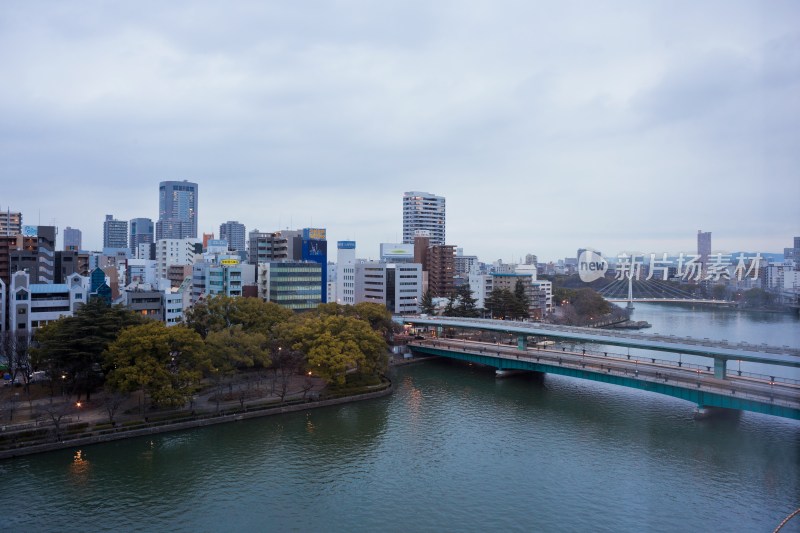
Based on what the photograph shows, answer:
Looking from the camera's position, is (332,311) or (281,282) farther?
(281,282)

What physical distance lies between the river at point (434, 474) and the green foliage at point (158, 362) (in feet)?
3.82

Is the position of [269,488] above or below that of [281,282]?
below

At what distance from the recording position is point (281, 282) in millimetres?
27562

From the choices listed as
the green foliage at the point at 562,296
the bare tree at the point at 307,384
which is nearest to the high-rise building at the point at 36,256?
the bare tree at the point at 307,384

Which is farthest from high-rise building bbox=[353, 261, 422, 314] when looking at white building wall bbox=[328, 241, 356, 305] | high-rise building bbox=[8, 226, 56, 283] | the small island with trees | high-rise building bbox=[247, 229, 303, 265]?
high-rise building bbox=[8, 226, 56, 283]

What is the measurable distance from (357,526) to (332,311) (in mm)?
14262

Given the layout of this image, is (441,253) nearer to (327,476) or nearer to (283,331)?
(283,331)

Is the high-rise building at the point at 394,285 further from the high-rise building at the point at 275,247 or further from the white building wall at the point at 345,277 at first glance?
the high-rise building at the point at 275,247

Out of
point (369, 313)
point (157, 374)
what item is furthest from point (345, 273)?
point (157, 374)

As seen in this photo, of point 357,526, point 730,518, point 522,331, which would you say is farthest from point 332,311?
point 730,518

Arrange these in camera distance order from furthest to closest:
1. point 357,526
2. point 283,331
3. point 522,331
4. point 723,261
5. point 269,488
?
1. point 723,261
2. point 522,331
3. point 283,331
4. point 269,488
5. point 357,526

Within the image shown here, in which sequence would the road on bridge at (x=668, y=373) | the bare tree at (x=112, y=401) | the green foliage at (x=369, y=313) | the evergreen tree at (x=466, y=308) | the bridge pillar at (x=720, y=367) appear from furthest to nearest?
the evergreen tree at (x=466, y=308), the green foliage at (x=369, y=313), the bridge pillar at (x=720, y=367), the bare tree at (x=112, y=401), the road on bridge at (x=668, y=373)

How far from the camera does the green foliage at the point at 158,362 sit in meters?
12.5

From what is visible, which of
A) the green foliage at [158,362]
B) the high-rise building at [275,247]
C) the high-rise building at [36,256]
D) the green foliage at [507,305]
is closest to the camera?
the green foliage at [158,362]
